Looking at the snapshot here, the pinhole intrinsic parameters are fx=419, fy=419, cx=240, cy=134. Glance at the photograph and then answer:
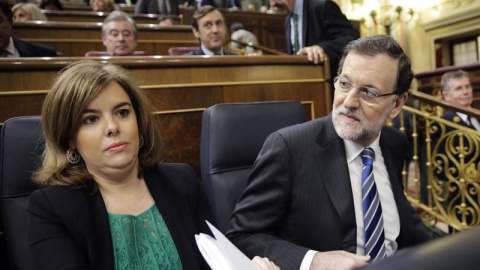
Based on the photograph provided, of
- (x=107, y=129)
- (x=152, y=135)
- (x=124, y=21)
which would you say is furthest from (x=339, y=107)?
(x=124, y=21)

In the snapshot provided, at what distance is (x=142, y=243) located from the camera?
1.07m

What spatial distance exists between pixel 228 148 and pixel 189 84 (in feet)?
1.93

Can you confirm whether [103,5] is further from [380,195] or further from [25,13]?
[380,195]

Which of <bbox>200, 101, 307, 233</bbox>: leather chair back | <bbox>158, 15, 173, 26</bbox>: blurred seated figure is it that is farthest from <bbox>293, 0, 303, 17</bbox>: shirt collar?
<bbox>158, 15, 173, 26</bbox>: blurred seated figure

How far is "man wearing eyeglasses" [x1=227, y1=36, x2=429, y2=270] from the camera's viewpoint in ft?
3.77

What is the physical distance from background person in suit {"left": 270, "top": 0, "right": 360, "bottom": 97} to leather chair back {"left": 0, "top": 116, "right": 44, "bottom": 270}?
1499mm

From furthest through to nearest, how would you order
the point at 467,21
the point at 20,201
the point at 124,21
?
the point at 467,21
the point at 124,21
the point at 20,201

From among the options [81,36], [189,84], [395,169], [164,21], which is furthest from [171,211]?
[164,21]

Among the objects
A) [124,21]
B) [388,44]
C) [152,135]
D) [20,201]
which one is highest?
[124,21]

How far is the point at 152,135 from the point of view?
1244 millimetres

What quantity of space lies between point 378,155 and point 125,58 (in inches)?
43.5

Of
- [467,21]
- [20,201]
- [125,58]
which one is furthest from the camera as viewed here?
[467,21]

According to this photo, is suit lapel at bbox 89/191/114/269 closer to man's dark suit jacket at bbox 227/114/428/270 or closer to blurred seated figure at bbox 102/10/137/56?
man's dark suit jacket at bbox 227/114/428/270

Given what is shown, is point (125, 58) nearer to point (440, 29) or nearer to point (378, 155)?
point (378, 155)
